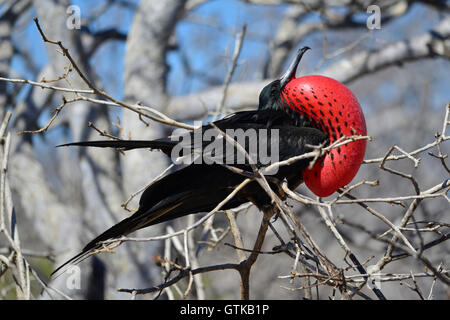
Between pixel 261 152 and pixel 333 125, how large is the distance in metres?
0.22

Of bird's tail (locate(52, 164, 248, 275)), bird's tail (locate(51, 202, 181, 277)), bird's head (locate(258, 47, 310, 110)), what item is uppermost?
bird's head (locate(258, 47, 310, 110))

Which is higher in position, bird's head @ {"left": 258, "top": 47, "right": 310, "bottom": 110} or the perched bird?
bird's head @ {"left": 258, "top": 47, "right": 310, "bottom": 110}

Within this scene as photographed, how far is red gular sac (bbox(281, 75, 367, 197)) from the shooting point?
139 cm

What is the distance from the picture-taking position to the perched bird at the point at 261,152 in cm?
140

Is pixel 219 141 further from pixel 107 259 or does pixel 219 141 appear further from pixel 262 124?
pixel 107 259

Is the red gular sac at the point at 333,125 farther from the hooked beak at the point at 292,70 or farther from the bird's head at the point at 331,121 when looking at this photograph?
the hooked beak at the point at 292,70

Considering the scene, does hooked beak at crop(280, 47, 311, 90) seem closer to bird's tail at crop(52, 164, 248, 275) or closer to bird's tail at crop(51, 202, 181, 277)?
bird's tail at crop(52, 164, 248, 275)

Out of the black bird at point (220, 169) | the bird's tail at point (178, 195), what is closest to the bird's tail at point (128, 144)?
the black bird at point (220, 169)

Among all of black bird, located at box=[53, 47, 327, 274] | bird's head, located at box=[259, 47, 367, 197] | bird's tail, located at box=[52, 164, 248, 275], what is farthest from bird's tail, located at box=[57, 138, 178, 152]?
bird's head, located at box=[259, 47, 367, 197]

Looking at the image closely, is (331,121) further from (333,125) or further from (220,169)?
(220,169)

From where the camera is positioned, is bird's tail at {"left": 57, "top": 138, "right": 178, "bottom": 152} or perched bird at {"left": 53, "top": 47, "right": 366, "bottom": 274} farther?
perched bird at {"left": 53, "top": 47, "right": 366, "bottom": 274}

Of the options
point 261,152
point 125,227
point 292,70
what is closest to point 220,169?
point 261,152

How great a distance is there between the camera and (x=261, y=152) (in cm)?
153

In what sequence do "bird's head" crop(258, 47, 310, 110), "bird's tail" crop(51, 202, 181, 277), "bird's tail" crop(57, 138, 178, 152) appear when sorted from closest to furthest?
"bird's tail" crop(57, 138, 178, 152)
"bird's tail" crop(51, 202, 181, 277)
"bird's head" crop(258, 47, 310, 110)
